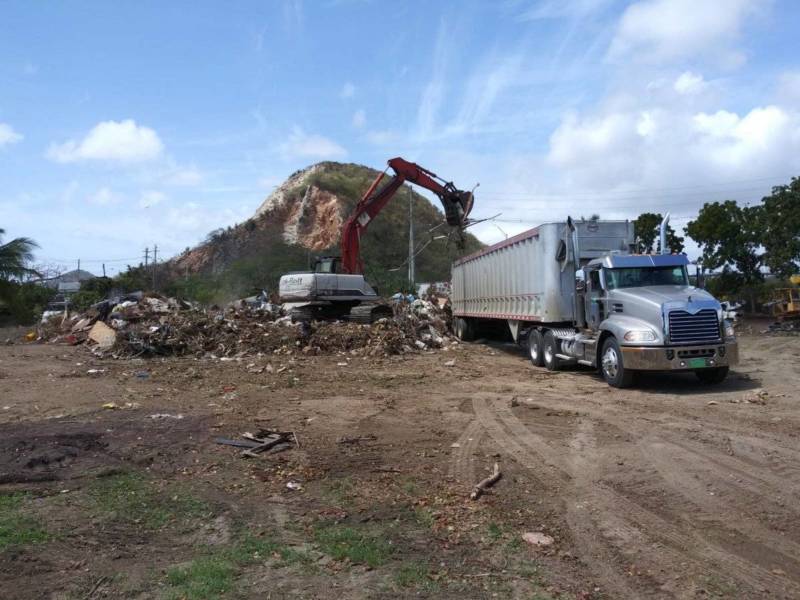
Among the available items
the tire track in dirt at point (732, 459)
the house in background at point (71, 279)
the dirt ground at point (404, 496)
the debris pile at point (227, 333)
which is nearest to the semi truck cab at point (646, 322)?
the dirt ground at point (404, 496)

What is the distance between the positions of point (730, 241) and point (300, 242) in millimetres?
36082

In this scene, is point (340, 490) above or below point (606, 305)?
below

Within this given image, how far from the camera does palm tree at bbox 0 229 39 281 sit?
21203mm

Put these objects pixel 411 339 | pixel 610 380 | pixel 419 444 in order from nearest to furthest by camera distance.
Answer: pixel 419 444 < pixel 610 380 < pixel 411 339

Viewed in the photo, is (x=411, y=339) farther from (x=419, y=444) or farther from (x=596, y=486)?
(x=596, y=486)

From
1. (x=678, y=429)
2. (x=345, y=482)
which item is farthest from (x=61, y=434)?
(x=678, y=429)

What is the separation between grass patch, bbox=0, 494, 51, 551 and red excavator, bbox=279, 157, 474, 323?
15.9 meters

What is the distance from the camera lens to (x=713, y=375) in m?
12.7

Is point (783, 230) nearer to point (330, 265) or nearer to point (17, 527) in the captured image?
point (330, 265)

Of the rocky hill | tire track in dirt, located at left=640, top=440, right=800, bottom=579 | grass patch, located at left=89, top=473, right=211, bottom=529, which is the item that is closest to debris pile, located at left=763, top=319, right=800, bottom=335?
tire track in dirt, located at left=640, top=440, right=800, bottom=579

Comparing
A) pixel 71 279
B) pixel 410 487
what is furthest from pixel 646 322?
pixel 71 279

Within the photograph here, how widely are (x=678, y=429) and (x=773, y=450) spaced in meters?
1.40

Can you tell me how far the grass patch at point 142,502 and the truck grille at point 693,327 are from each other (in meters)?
8.89

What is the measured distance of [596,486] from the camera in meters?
6.39
